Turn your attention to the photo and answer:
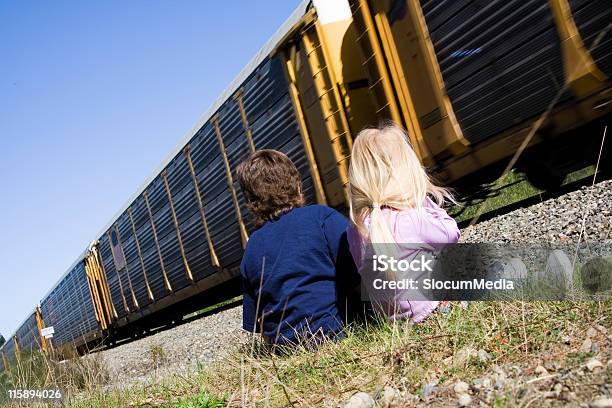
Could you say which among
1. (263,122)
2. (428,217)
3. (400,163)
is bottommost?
(428,217)

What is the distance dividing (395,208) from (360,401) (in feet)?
3.91

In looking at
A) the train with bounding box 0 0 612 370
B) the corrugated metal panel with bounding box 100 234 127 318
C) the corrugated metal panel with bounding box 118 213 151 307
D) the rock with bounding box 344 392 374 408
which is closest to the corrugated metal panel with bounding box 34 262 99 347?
the corrugated metal panel with bounding box 100 234 127 318

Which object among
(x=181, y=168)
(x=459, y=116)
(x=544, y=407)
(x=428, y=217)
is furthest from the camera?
(x=181, y=168)

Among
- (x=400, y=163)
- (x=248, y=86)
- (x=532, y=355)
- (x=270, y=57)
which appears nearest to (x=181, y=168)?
(x=248, y=86)

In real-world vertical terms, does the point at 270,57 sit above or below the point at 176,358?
above

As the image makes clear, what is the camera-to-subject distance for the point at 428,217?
3.32 metres

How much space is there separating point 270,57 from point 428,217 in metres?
6.46

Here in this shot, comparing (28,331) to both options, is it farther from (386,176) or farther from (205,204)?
(386,176)

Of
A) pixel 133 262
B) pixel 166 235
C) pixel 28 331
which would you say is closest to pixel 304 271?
pixel 166 235

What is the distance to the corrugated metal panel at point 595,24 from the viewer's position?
496cm

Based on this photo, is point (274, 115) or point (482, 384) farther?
point (274, 115)

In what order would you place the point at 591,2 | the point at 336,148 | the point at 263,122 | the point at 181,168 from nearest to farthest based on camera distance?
the point at 591,2, the point at 336,148, the point at 263,122, the point at 181,168

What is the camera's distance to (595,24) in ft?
16.6

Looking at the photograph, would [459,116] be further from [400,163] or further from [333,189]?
[400,163]
